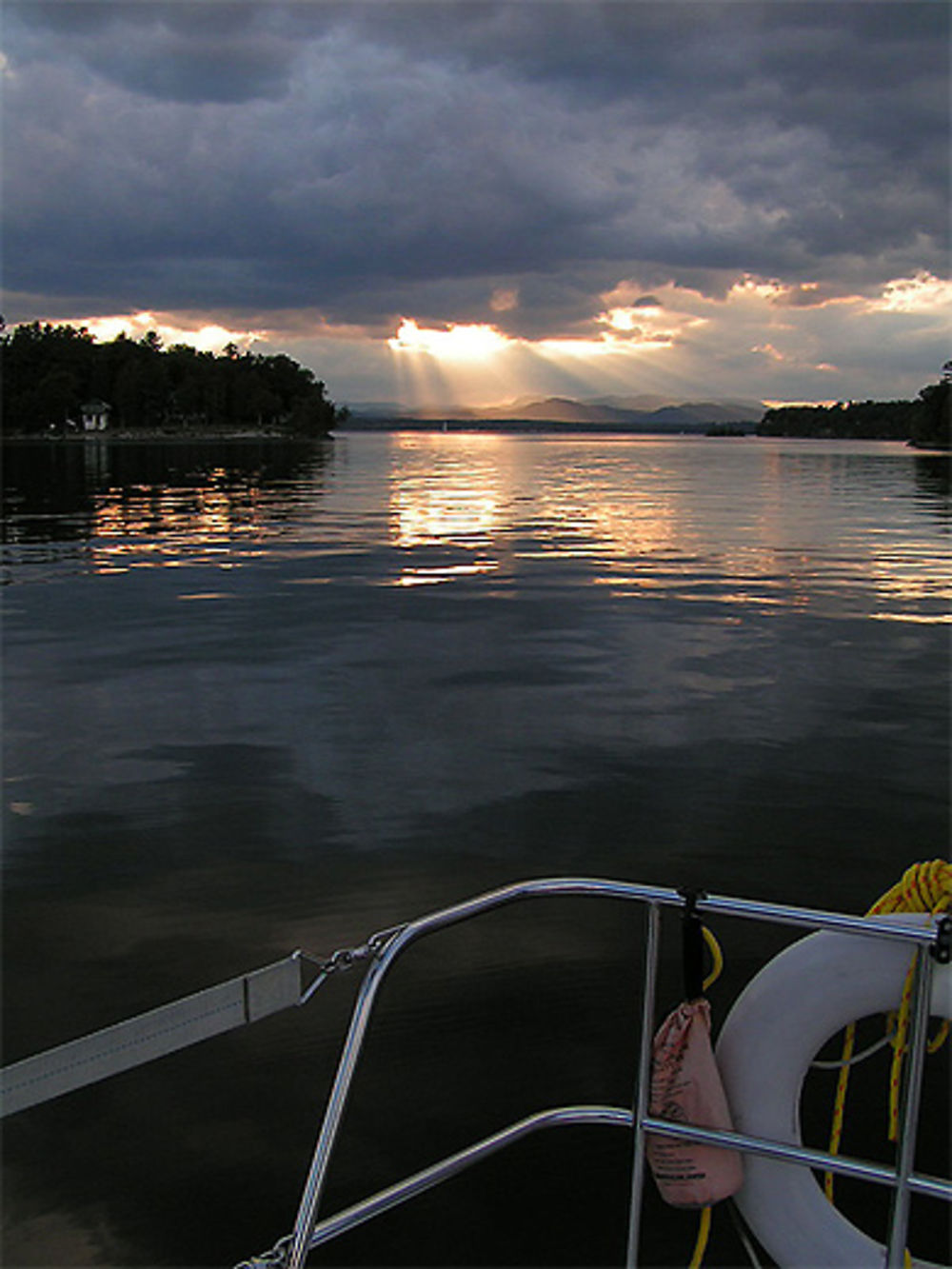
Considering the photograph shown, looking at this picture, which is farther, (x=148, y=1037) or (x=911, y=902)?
(x=911, y=902)

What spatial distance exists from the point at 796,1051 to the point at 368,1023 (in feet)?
4.26

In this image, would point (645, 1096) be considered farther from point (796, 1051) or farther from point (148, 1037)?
point (148, 1037)

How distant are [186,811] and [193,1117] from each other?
389 cm

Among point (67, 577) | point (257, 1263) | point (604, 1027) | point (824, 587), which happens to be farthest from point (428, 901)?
point (67, 577)

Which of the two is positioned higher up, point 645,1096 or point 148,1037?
point 148,1037

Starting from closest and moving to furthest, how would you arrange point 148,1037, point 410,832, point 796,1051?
point 148,1037
point 796,1051
point 410,832

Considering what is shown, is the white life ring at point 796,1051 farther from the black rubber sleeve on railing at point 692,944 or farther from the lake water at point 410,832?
the lake water at point 410,832

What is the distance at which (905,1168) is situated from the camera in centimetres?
322

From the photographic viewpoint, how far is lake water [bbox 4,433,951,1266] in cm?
464

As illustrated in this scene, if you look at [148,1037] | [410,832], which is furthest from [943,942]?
[410,832]

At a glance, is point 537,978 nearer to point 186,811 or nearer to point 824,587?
point 186,811

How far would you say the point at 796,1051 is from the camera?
3383 millimetres

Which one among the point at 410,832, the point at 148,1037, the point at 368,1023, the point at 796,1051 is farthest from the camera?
the point at 410,832

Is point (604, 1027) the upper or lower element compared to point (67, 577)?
lower
